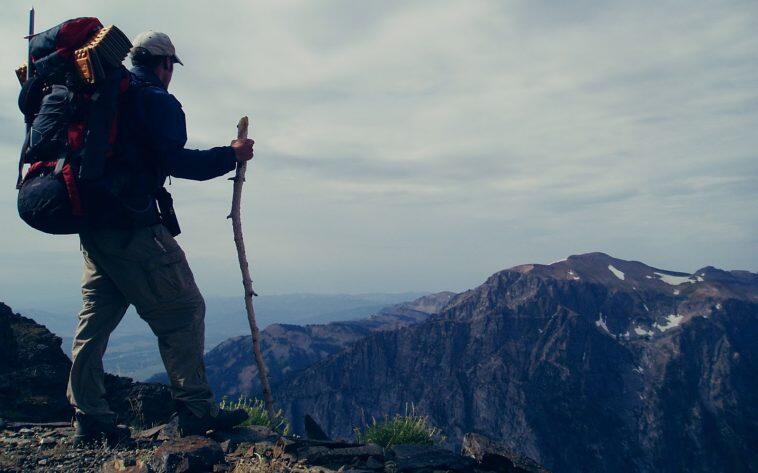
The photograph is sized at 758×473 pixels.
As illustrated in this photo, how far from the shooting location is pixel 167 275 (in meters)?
6.09

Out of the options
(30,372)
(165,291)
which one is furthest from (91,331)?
(30,372)

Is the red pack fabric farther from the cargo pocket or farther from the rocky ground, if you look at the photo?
the rocky ground

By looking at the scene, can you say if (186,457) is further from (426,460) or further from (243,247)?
(426,460)

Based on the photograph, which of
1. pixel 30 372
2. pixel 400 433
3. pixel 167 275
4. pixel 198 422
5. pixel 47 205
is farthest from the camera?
pixel 30 372

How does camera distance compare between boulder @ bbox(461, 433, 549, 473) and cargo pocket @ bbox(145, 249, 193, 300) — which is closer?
cargo pocket @ bbox(145, 249, 193, 300)

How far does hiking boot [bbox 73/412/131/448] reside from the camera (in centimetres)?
666

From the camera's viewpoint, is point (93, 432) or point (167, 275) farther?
point (93, 432)

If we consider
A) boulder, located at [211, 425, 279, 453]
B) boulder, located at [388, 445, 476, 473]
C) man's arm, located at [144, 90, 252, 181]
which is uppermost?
man's arm, located at [144, 90, 252, 181]

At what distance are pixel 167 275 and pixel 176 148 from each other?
1.54m

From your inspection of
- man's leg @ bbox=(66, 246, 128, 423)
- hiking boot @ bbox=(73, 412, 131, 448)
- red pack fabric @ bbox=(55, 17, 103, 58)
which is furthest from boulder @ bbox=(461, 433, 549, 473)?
red pack fabric @ bbox=(55, 17, 103, 58)

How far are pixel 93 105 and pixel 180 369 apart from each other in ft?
11.0

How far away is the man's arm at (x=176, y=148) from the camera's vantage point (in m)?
5.75

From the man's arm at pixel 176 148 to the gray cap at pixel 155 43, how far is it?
2.73 ft

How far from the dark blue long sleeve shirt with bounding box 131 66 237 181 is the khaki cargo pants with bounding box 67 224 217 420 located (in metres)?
0.81
